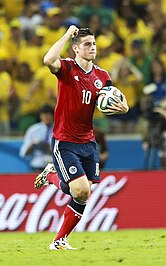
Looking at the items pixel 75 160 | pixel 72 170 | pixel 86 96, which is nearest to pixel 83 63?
pixel 86 96

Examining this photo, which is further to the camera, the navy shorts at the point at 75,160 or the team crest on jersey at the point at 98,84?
the team crest on jersey at the point at 98,84

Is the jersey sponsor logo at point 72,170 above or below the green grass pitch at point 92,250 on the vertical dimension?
above

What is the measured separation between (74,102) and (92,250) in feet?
5.43

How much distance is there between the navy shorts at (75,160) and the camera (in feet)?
28.2

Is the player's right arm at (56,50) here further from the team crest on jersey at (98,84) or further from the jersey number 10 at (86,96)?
the team crest on jersey at (98,84)

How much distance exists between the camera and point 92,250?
8781 mm

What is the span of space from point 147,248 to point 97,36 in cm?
777

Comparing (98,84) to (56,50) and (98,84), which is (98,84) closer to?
(98,84)

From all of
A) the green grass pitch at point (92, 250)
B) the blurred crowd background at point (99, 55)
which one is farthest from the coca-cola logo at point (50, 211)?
the blurred crowd background at point (99, 55)

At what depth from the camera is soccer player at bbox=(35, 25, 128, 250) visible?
8633mm

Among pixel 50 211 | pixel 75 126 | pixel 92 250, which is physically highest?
pixel 75 126

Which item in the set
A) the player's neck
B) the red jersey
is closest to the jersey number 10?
the red jersey

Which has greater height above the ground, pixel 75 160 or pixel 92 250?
pixel 75 160

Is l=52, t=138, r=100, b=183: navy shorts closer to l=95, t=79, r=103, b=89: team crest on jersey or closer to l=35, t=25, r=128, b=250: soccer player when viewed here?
l=35, t=25, r=128, b=250: soccer player
